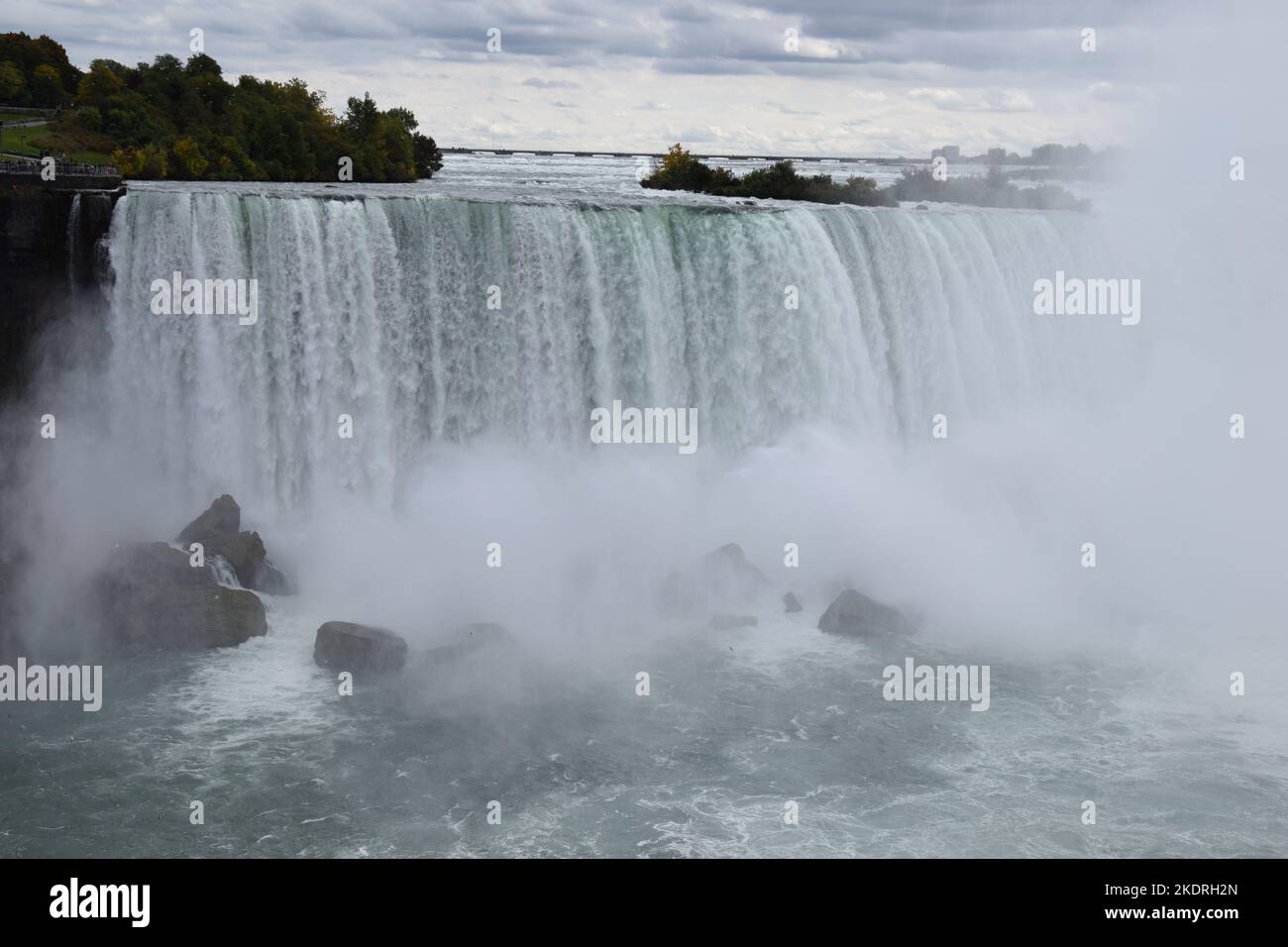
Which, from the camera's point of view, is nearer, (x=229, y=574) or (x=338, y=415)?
(x=229, y=574)

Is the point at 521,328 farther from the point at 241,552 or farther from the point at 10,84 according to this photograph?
the point at 10,84

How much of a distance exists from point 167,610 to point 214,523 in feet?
6.59

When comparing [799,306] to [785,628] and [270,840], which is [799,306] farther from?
[270,840]

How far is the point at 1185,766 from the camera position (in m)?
15.2

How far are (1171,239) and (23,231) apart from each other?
24.8 metres

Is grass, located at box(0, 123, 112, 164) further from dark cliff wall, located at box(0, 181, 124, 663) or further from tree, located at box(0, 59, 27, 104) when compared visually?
dark cliff wall, located at box(0, 181, 124, 663)

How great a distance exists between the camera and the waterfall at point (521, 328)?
21.5 m

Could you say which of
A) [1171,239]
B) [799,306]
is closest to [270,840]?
[799,306]

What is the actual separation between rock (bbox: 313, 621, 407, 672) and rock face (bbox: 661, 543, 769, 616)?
461 cm

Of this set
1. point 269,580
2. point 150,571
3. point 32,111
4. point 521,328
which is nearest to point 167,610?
point 150,571

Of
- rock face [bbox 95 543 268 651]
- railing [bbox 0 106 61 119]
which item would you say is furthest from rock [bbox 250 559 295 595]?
railing [bbox 0 106 61 119]

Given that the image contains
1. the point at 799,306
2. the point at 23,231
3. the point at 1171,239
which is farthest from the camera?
the point at 1171,239

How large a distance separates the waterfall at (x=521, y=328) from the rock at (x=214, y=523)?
1.77 m
